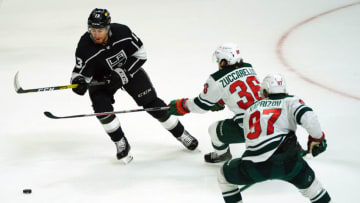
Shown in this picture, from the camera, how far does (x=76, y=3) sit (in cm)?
773

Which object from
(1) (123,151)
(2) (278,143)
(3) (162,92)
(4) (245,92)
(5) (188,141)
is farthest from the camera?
(3) (162,92)

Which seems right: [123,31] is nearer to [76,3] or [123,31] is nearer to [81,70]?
[81,70]

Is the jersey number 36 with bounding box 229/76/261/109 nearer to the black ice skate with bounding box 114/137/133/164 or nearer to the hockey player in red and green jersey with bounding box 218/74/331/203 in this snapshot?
the hockey player in red and green jersey with bounding box 218/74/331/203

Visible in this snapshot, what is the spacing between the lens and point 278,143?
2.64 m

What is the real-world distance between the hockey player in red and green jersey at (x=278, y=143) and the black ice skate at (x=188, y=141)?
111 centimetres

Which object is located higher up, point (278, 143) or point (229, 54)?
point (229, 54)

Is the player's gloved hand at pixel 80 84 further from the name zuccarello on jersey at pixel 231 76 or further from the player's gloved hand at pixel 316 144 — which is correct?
the player's gloved hand at pixel 316 144

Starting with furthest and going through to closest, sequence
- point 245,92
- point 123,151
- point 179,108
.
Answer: point 123,151, point 179,108, point 245,92

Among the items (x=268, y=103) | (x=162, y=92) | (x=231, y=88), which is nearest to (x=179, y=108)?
(x=231, y=88)

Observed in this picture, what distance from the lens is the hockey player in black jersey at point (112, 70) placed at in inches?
141

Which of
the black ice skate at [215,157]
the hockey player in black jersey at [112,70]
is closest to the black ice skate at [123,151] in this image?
the hockey player in black jersey at [112,70]

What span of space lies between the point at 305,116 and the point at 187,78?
2.69 m

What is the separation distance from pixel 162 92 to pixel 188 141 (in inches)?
44.7

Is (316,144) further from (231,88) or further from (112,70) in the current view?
(112,70)
